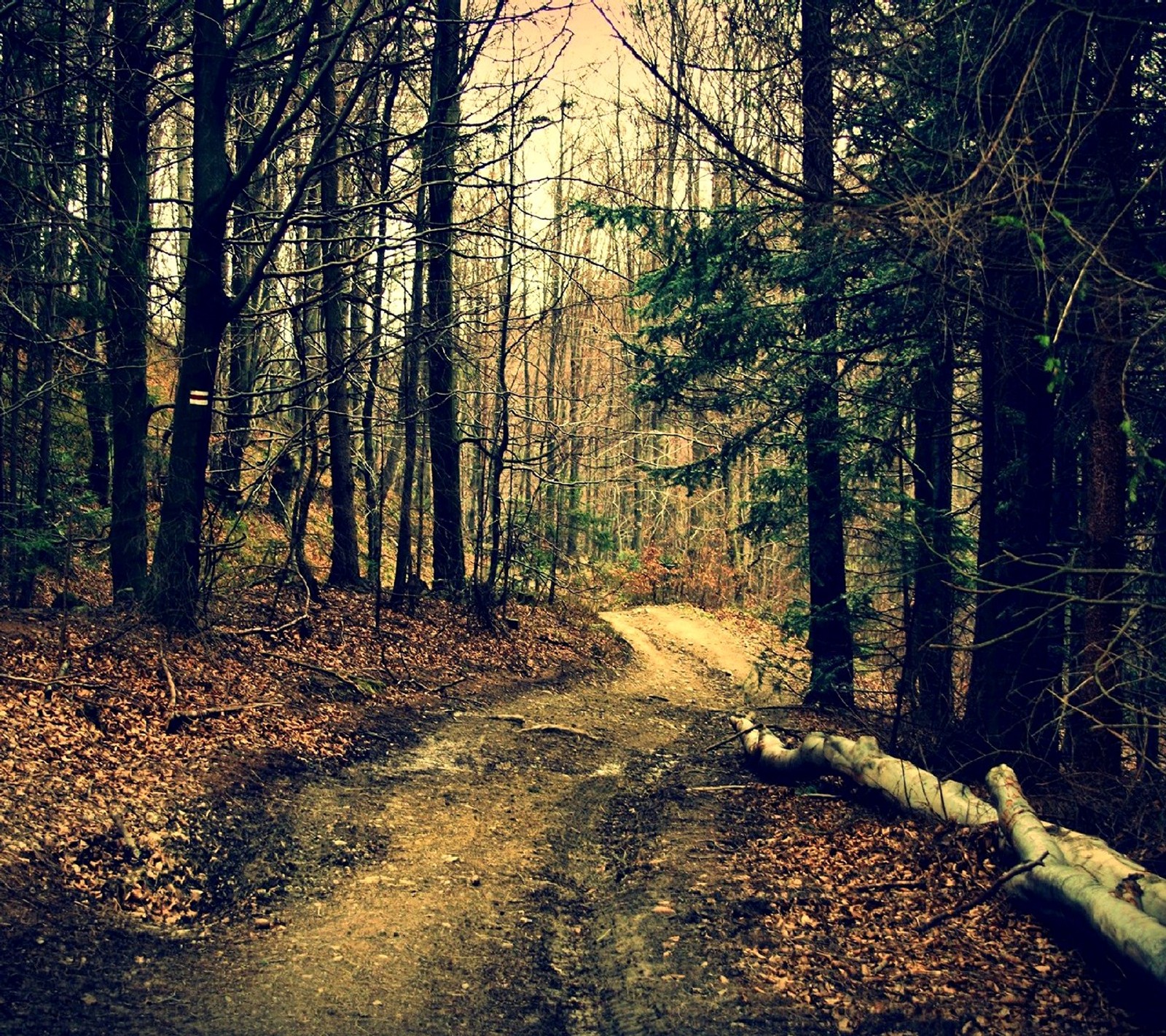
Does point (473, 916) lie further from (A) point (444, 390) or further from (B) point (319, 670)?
(A) point (444, 390)

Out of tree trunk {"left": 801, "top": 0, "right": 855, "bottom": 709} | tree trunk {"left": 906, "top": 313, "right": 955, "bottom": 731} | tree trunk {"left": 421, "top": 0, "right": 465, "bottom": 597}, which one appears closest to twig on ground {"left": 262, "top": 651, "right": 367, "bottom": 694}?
tree trunk {"left": 801, "top": 0, "right": 855, "bottom": 709}

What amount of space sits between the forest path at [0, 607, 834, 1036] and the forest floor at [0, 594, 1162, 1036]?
0.9 inches

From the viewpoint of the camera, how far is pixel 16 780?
6.48 metres

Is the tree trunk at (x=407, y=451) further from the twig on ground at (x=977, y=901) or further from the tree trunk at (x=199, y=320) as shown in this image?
the twig on ground at (x=977, y=901)

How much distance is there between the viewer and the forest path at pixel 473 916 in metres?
4.86

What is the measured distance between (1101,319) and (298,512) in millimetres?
11201

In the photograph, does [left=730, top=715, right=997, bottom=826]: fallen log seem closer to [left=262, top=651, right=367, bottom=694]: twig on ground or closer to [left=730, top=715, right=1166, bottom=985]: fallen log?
[left=730, top=715, right=1166, bottom=985]: fallen log

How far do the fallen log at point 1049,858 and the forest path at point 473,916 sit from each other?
1.49 metres

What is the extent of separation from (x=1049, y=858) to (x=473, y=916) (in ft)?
12.3

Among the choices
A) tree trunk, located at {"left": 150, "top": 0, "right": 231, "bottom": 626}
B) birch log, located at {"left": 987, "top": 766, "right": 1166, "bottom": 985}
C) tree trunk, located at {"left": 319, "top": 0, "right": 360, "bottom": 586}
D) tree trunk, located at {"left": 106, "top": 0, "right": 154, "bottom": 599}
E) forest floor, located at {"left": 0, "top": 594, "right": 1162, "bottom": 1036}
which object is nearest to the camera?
birch log, located at {"left": 987, "top": 766, "right": 1166, "bottom": 985}

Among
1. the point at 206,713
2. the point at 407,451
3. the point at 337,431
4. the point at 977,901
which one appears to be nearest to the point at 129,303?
the point at 407,451

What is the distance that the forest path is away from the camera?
191 inches

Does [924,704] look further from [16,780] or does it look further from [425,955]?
[16,780]

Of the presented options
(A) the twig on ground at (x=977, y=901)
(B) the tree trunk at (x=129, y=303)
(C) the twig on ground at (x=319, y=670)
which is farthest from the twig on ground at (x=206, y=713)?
(A) the twig on ground at (x=977, y=901)
